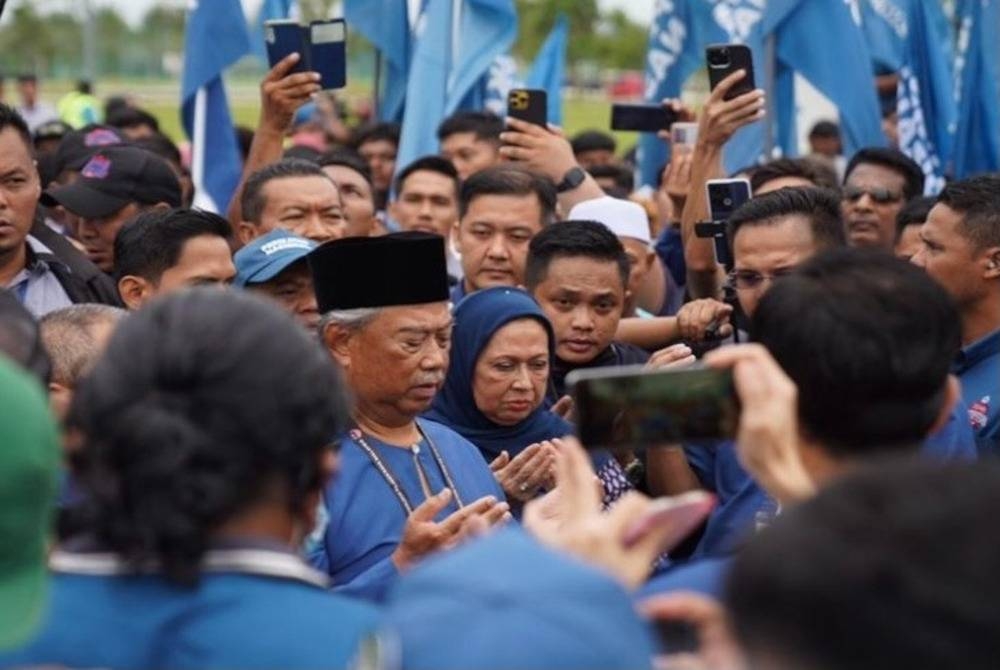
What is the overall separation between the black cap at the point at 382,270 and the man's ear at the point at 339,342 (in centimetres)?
6

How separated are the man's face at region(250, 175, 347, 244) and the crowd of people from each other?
0.83m

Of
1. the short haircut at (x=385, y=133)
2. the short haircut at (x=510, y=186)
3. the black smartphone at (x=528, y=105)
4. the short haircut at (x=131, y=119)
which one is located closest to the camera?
the short haircut at (x=510, y=186)

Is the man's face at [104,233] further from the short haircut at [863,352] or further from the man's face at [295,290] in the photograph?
the short haircut at [863,352]

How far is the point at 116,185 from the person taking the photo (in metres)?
6.92

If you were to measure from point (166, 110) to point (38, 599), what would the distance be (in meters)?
49.5

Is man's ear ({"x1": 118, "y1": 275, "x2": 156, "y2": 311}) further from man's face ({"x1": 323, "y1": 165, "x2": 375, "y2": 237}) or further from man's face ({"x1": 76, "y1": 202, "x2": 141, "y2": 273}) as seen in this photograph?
man's face ({"x1": 323, "y1": 165, "x2": 375, "y2": 237})

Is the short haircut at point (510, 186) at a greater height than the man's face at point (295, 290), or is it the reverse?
the short haircut at point (510, 186)

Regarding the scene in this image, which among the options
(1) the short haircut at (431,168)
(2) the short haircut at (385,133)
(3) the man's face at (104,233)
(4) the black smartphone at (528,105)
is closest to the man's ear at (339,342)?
(3) the man's face at (104,233)

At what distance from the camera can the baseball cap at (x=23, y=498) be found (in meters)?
2.20

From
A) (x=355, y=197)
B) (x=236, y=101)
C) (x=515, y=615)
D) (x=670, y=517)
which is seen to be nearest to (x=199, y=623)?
(x=515, y=615)

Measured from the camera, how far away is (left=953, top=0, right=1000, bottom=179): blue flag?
922cm

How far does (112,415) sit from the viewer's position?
7.82 ft

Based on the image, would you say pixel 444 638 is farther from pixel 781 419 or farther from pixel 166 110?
pixel 166 110

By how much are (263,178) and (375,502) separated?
2.75m
